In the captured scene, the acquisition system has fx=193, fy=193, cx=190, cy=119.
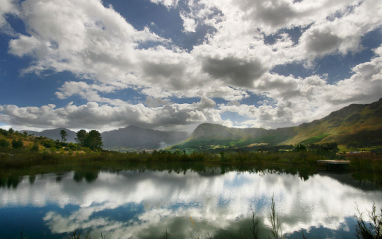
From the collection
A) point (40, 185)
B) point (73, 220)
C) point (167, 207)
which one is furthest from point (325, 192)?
point (40, 185)

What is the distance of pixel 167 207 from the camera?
18.3m

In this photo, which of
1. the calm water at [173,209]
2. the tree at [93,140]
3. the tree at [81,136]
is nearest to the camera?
the calm water at [173,209]

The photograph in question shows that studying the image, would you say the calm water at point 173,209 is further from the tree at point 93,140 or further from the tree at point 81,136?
the tree at point 81,136

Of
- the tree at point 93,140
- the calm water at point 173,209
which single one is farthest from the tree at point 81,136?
the calm water at point 173,209

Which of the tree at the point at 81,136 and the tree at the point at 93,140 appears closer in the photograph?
the tree at the point at 93,140

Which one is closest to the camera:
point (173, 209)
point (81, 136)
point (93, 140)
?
point (173, 209)

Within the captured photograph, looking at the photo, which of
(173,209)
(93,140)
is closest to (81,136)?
(93,140)

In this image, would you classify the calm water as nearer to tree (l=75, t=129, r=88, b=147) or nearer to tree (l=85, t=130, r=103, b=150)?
tree (l=85, t=130, r=103, b=150)

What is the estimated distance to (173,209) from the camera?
58.0ft

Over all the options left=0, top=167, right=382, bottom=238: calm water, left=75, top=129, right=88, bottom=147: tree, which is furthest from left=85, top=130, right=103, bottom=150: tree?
left=0, top=167, right=382, bottom=238: calm water

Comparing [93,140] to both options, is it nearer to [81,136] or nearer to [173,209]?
[81,136]

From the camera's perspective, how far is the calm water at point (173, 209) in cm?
1315

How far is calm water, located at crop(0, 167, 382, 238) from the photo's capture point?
1315cm

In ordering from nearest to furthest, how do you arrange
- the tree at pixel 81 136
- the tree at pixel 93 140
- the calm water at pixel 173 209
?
the calm water at pixel 173 209 → the tree at pixel 93 140 → the tree at pixel 81 136
